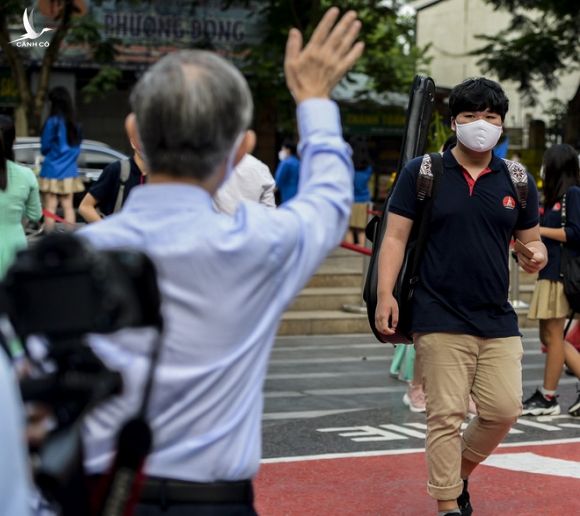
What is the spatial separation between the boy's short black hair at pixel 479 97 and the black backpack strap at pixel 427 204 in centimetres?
28

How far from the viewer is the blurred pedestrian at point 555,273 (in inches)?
351

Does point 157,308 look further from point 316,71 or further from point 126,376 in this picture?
point 316,71

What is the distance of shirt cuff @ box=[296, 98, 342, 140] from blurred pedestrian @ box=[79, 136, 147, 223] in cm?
460

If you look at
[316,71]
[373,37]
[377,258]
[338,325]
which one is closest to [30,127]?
[373,37]

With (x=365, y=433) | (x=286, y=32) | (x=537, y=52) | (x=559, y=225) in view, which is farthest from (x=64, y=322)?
(x=537, y=52)

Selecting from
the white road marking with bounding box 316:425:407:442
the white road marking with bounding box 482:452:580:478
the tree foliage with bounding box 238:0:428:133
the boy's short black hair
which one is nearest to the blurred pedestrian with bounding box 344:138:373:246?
the tree foliage with bounding box 238:0:428:133

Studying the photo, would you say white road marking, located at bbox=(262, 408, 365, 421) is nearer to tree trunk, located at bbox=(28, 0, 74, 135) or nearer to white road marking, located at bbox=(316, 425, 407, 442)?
white road marking, located at bbox=(316, 425, 407, 442)

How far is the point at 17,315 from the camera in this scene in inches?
80.8

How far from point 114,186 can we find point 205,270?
5.12 metres

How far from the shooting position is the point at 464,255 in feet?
18.4

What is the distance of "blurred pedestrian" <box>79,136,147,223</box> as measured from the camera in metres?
7.38

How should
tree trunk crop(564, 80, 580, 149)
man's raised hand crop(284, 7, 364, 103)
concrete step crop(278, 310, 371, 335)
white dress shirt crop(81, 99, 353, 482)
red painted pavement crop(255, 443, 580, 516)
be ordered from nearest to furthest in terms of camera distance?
white dress shirt crop(81, 99, 353, 482) < man's raised hand crop(284, 7, 364, 103) < red painted pavement crop(255, 443, 580, 516) < concrete step crop(278, 310, 371, 335) < tree trunk crop(564, 80, 580, 149)

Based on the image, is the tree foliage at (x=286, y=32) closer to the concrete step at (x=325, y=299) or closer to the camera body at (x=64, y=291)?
the concrete step at (x=325, y=299)

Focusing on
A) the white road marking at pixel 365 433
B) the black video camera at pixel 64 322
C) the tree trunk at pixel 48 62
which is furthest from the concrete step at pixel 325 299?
the black video camera at pixel 64 322
